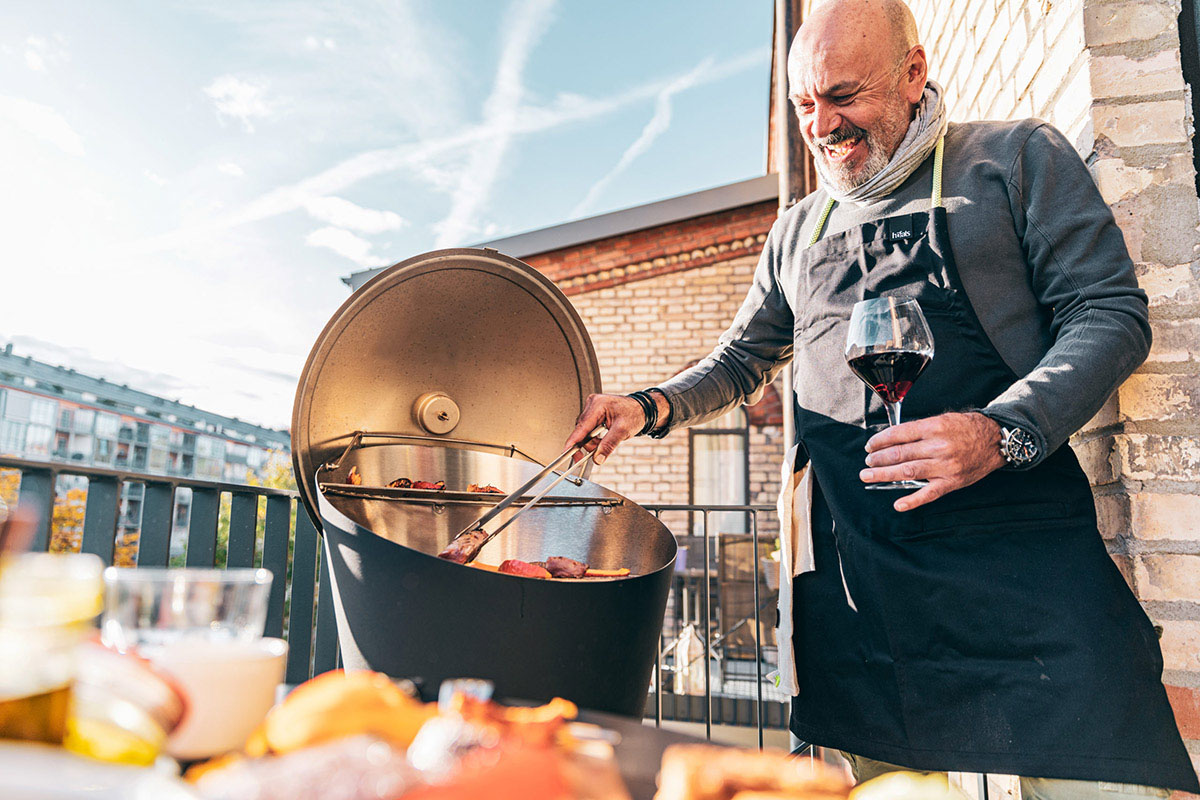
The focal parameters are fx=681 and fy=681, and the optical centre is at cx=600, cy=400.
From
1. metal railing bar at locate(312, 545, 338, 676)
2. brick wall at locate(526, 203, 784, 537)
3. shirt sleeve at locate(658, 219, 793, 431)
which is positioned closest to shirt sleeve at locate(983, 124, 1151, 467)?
shirt sleeve at locate(658, 219, 793, 431)

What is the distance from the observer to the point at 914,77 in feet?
4.92

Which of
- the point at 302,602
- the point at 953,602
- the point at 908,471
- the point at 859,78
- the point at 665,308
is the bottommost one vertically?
the point at 302,602

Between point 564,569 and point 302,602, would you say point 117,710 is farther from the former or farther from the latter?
point 302,602

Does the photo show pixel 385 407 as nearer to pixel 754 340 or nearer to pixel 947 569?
pixel 754 340

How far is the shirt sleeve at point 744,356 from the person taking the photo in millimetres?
1812

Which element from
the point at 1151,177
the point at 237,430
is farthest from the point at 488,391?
the point at 237,430

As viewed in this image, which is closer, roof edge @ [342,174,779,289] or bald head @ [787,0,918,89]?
bald head @ [787,0,918,89]

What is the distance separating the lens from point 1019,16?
1628mm

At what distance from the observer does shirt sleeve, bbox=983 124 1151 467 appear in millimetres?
1062

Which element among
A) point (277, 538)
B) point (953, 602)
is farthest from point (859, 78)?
point (277, 538)

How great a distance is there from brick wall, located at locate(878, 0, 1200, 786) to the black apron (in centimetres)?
14

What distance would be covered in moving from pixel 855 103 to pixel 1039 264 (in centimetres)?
51

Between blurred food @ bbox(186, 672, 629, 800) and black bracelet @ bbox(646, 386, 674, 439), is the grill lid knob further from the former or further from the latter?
blurred food @ bbox(186, 672, 629, 800)

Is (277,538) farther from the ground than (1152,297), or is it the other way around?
(1152,297)
